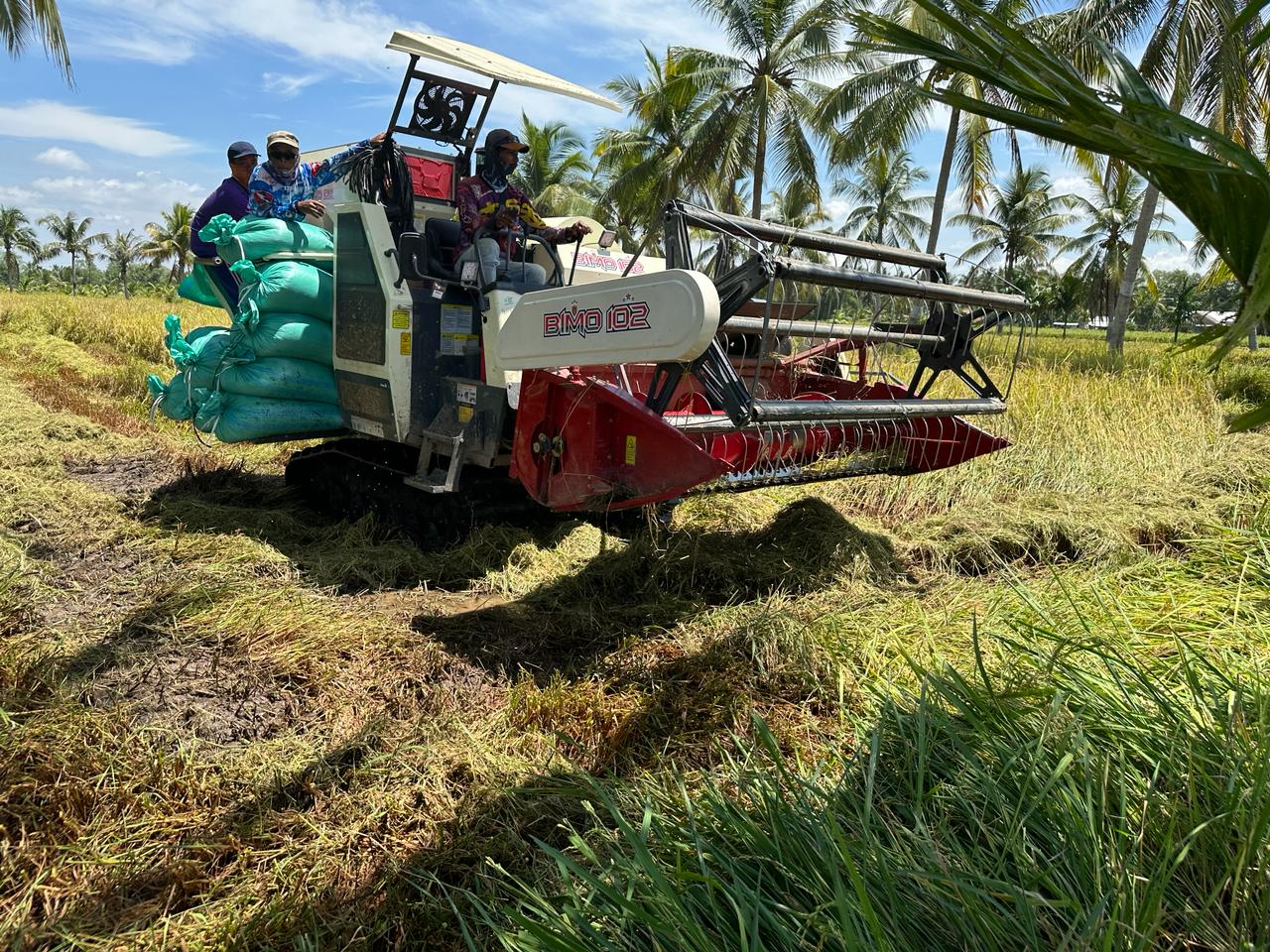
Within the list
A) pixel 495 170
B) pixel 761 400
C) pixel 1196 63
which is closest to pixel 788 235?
pixel 761 400

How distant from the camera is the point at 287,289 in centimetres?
519

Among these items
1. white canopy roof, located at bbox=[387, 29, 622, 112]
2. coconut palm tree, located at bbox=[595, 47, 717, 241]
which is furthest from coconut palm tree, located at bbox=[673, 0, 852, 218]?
white canopy roof, located at bbox=[387, 29, 622, 112]

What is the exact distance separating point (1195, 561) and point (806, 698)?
2.53 meters

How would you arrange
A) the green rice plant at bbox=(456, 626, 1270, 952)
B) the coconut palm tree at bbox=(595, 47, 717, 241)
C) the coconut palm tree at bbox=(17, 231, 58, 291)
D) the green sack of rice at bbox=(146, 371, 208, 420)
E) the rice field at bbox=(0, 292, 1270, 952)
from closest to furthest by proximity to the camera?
1. the green rice plant at bbox=(456, 626, 1270, 952)
2. the rice field at bbox=(0, 292, 1270, 952)
3. the green sack of rice at bbox=(146, 371, 208, 420)
4. the coconut palm tree at bbox=(595, 47, 717, 241)
5. the coconut palm tree at bbox=(17, 231, 58, 291)

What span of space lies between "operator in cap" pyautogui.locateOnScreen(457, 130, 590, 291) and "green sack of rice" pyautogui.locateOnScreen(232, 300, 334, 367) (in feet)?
3.73

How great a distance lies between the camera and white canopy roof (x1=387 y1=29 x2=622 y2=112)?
514 centimetres

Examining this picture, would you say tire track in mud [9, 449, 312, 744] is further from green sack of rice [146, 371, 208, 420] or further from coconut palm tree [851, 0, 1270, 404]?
coconut palm tree [851, 0, 1270, 404]

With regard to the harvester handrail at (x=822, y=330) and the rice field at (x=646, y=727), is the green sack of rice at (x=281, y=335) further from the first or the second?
the harvester handrail at (x=822, y=330)

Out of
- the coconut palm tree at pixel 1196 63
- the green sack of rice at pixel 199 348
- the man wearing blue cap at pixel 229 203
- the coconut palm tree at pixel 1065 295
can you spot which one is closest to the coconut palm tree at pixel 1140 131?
the green sack of rice at pixel 199 348

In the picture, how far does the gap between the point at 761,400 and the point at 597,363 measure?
843 millimetres

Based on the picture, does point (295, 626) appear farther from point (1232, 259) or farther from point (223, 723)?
point (1232, 259)

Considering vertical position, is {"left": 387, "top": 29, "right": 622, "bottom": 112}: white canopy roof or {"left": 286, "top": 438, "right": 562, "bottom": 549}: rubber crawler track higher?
{"left": 387, "top": 29, "right": 622, "bottom": 112}: white canopy roof

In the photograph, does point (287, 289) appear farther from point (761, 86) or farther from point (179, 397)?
point (761, 86)

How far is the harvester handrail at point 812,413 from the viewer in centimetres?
364
